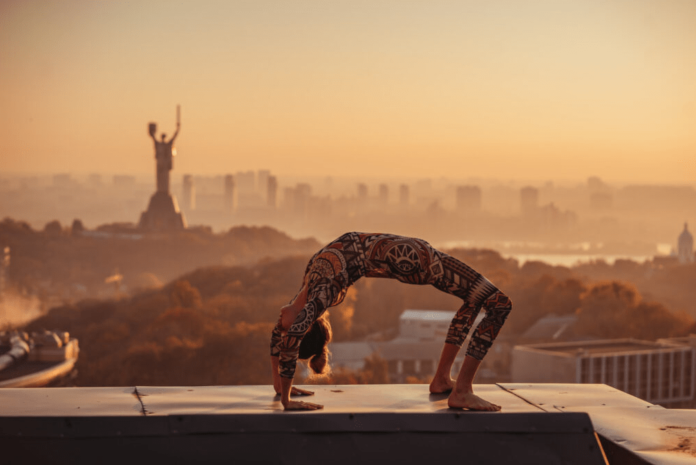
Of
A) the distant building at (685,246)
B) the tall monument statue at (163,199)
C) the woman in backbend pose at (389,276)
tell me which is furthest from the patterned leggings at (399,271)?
the distant building at (685,246)

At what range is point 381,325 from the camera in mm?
84375

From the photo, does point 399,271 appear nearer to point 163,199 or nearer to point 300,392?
point 300,392

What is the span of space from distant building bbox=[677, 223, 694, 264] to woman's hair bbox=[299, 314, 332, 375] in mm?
120311

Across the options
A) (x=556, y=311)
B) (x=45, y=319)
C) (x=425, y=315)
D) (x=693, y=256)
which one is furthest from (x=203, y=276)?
(x=693, y=256)

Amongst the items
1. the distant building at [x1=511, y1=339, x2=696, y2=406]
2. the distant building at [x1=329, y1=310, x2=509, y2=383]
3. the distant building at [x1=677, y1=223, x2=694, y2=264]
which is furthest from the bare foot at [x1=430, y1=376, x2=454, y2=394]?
the distant building at [x1=677, y1=223, x2=694, y2=264]

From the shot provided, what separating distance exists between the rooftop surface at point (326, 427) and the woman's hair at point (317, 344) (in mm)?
310

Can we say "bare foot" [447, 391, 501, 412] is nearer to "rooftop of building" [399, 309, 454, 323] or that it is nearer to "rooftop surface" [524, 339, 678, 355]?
"rooftop surface" [524, 339, 678, 355]

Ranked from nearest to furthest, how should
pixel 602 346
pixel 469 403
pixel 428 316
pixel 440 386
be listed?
pixel 469 403, pixel 440 386, pixel 602 346, pixel 428 316

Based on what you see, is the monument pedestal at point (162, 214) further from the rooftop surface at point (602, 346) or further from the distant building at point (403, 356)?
the rooftop surface at point (602, 346)

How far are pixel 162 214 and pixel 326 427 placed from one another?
310 feet

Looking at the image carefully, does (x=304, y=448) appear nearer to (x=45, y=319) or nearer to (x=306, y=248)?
(x=45, y=319)

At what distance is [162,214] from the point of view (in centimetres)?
9806

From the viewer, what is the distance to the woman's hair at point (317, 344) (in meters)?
6.95

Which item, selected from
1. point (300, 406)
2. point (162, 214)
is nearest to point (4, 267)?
point (162, 214)
